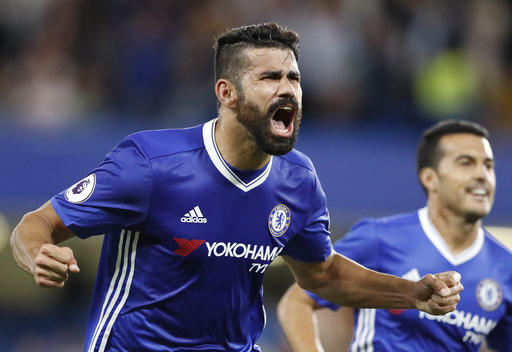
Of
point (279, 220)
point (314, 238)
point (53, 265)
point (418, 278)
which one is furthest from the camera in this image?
point (418, 278)

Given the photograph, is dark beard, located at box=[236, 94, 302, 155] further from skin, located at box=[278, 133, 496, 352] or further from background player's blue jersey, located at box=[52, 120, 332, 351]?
skin, located at box=[278, 133, 496, 352]

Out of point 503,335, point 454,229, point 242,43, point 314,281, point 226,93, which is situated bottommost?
point 503,335

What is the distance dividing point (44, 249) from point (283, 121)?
4.33 ft

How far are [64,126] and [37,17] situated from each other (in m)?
1.67

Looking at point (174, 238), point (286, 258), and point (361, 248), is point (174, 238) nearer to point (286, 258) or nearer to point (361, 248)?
point (286, 258)

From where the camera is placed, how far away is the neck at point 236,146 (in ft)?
14.3

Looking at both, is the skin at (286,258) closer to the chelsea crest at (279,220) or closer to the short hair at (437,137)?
the chelsea crest at (279,220)

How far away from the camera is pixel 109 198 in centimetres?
401

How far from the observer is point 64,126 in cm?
990

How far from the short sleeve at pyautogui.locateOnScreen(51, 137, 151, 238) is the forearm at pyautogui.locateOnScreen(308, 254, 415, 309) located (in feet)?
3.73

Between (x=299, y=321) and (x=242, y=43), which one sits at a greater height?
(x=242, y=43)

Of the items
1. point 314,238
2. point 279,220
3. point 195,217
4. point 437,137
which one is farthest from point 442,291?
point 437,137

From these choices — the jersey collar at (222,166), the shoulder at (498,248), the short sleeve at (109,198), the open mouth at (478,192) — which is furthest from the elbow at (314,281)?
the shoulder at (498,248)

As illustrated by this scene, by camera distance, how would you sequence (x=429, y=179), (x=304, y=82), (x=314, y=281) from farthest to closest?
(x=304, y=82)
(x=429, y=179)
(x=314, y=281)
